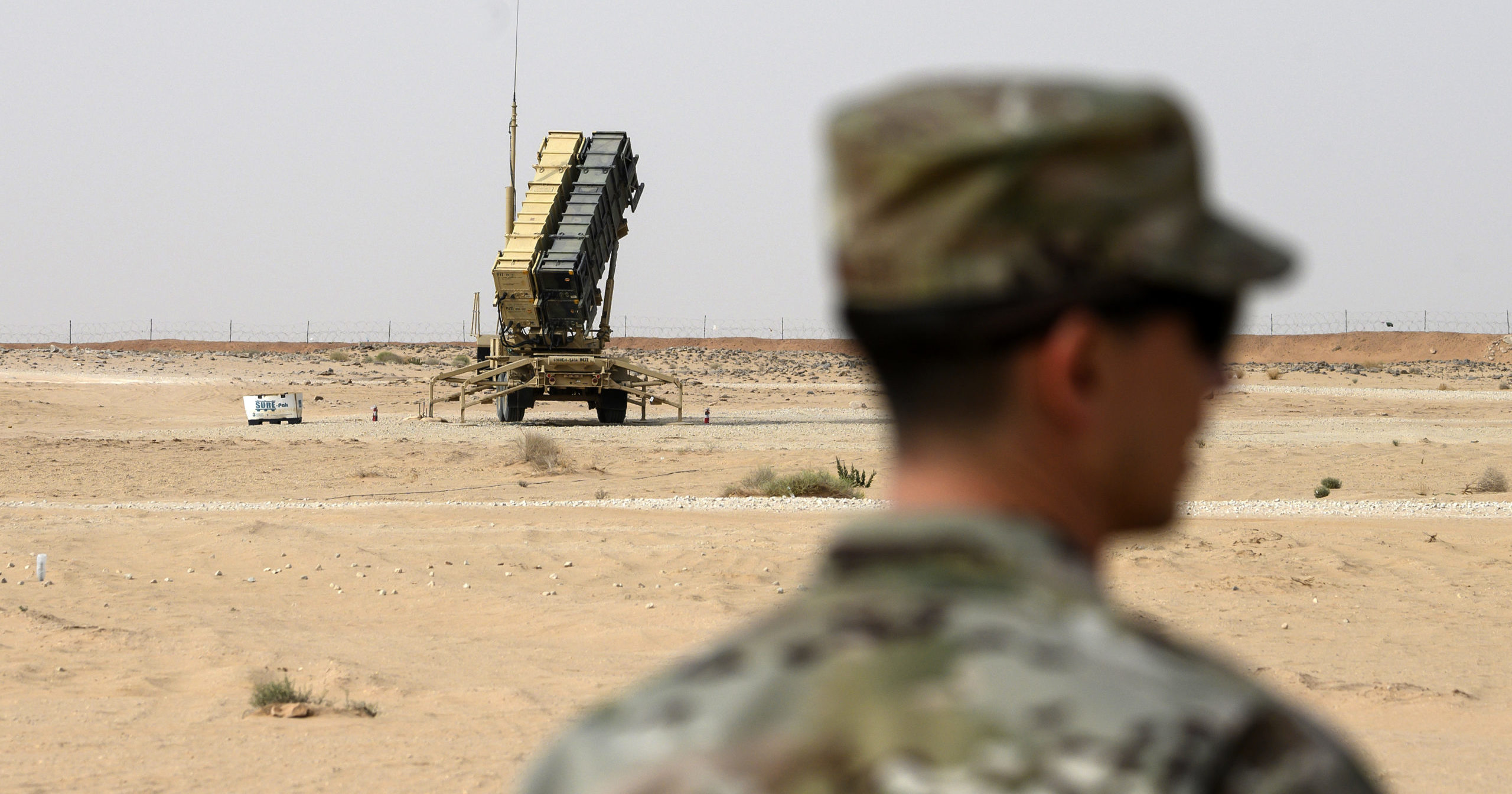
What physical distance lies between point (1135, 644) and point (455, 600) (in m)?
10.3

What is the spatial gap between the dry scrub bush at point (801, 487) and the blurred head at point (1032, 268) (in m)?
16.5

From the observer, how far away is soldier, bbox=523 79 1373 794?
106 centimetres

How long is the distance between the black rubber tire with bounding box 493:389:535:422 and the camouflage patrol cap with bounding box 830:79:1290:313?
29145 mm

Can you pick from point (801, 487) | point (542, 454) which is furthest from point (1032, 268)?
point (542, 454)

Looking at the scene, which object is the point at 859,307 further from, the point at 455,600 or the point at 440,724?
the point at 455,600

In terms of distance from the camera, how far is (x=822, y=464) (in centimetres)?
2261

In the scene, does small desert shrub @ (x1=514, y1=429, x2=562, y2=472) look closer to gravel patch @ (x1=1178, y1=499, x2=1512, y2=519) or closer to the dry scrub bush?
the dry scrub bush

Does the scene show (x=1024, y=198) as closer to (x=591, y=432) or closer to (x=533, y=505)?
(x=533, y=505)

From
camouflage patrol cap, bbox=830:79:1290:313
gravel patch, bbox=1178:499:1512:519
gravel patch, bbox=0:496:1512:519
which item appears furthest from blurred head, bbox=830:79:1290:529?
gravel patch, bbox=1178:499:1512:519

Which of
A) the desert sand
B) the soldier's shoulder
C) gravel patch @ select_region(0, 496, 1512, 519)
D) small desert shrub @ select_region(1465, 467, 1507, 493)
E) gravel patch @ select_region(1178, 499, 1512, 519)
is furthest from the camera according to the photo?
small desert shrub @ select_region(1465, 467, 1507, 493)

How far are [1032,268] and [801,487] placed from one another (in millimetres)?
16991

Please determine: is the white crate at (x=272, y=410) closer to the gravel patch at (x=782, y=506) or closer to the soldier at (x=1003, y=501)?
the gravel patch at (x=782, y=506)

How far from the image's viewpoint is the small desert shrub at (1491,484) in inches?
757

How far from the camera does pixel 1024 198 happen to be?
3.82 ft
